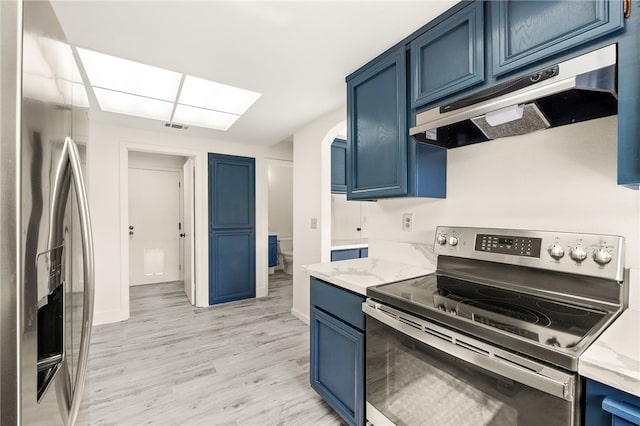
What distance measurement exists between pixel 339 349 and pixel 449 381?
689 millimetres

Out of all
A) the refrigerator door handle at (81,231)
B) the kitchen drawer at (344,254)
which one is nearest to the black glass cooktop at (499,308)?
the refrigerator door handle at (81,231)

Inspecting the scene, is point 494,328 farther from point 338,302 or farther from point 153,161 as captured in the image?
point 153,161

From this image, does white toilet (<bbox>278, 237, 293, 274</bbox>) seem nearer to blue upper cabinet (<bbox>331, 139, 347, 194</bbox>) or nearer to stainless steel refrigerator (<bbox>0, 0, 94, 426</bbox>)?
blue upper cabinet (<bbox>331, 139, 347, 194</bbox>)

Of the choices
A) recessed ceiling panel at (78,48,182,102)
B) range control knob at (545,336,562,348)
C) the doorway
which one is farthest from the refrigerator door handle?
the doorway

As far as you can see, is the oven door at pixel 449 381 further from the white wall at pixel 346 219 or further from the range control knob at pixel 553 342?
the white wall at pixel 346 219

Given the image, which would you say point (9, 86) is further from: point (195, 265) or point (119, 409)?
point (195, 265)

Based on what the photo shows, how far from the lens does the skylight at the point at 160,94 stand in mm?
2010

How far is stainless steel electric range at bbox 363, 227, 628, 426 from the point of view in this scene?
2.63 ft

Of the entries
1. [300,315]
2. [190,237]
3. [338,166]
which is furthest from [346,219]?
[190,237]

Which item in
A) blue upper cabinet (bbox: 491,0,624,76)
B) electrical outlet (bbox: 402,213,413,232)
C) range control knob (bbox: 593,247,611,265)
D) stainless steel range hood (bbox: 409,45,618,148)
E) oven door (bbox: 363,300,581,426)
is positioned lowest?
oven door (bbox: 363,300,581,426)

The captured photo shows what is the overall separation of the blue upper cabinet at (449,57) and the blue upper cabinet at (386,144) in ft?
0.32

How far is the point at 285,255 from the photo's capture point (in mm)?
5711

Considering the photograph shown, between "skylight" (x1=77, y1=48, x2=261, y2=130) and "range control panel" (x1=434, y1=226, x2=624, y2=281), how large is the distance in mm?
1921

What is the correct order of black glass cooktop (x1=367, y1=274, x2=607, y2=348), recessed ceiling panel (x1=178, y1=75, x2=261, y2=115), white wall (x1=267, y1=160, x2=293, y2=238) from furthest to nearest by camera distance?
white wall (x1=267, y1=160, x2=293, y2=238) → recessed ceiling panel (x1=178, y1=75, x2=261, y2=115) → black glass cooktop (x1=367, y1=274, x2=607, y2=348)
